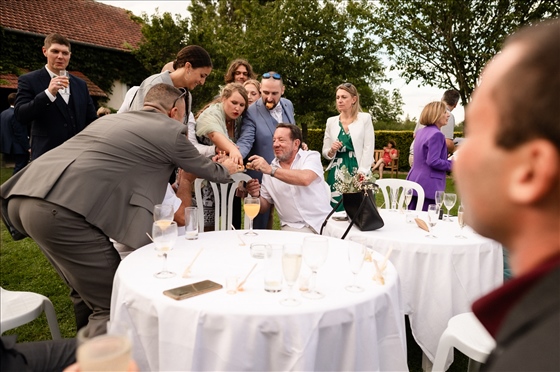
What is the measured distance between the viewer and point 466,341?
83.8 inches

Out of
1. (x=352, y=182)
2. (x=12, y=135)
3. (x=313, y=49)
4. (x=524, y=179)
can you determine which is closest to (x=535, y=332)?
(x=524, y=179)

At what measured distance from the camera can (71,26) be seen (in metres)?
16.9

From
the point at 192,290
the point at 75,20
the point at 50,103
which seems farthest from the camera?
the point at 75,20

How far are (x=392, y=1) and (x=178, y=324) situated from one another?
46.5 feet

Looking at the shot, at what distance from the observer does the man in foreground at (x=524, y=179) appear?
566mm

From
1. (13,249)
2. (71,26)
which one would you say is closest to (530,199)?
(13,249)

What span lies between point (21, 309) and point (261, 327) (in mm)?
1658

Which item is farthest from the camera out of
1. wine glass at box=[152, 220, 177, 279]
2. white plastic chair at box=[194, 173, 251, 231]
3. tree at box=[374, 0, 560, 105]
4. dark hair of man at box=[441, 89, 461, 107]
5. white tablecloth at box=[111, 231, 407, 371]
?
tree at box=[374, 0, 560, 105]

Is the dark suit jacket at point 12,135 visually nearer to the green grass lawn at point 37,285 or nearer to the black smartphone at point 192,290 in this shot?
the green grass lawn at point 37,285

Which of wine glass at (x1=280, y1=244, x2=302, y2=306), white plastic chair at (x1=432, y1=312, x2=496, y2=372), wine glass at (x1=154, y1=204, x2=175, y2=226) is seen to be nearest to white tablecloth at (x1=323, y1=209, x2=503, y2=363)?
white plastic chair at (x1=432, y1=312, x2=496, y2=372)

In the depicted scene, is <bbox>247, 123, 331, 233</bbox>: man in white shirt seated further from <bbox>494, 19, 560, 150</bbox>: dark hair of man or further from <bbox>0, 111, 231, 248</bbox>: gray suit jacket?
<bbox>494, 19, 560, 150</bbox>: dark hair of man

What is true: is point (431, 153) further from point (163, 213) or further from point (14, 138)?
point (14, 138)

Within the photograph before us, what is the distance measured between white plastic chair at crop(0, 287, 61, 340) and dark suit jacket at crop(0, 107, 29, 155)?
271 inches

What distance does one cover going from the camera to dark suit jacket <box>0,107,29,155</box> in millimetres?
8219
